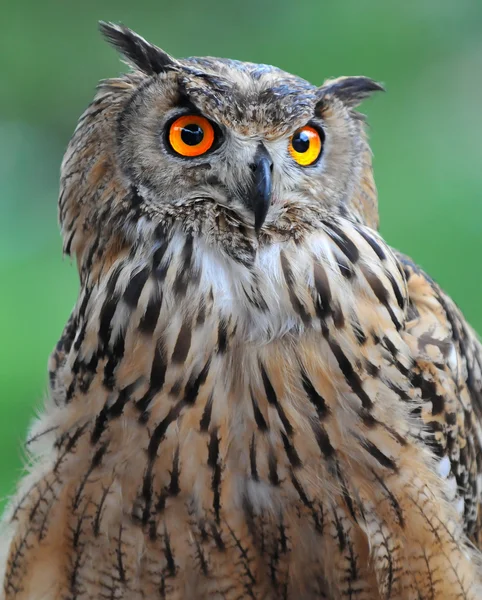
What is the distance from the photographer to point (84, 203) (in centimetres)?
120

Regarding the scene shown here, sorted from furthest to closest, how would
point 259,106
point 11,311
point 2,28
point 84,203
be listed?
point 2,28 < point 11,311 < point 84,203 < point 259,106

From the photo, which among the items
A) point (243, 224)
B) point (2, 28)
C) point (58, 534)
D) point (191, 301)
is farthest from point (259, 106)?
point (2, 28)

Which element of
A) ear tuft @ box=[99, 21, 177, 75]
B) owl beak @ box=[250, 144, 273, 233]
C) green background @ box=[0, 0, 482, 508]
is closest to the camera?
owl beak @ box=[250, 144, 273, 233]

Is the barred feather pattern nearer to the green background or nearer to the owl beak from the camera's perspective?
the owl beak

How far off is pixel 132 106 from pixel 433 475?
748 millimetres

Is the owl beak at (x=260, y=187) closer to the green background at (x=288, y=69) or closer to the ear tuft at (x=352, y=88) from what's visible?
the ear tuft at (x=352, y=88)

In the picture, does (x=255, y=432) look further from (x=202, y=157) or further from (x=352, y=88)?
(x=352, y=88)

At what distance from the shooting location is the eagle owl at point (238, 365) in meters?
1.13

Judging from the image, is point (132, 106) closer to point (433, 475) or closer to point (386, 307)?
point (386, 307)

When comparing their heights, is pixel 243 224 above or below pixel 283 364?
above

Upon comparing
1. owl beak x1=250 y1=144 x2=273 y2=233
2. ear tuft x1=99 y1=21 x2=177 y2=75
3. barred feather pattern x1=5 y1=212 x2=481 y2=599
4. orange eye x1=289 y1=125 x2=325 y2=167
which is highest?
ear tuft x1=99 y1=21 x2=177 y2=75

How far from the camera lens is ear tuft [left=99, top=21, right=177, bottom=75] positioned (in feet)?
3.84

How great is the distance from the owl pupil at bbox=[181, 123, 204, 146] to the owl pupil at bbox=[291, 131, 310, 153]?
0.46 feet

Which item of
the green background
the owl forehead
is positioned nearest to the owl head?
the owl forehead
